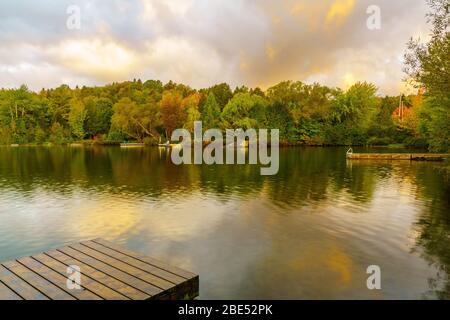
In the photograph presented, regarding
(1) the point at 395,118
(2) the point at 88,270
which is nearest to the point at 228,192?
(2) the point at 88,270

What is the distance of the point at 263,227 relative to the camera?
14203 millimetres

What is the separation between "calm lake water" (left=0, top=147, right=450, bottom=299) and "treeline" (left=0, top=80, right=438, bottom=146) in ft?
155

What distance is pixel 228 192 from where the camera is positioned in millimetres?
21906

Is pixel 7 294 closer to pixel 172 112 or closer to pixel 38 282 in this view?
pixel 38 282

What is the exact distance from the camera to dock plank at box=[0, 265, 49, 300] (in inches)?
291

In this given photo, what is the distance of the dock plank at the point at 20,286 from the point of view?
24.3ft

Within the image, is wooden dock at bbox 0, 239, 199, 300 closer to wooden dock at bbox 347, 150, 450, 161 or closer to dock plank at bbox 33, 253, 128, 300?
dock plank at bbox 33, 253, 128, 300

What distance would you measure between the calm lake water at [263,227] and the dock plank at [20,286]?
3.00 meters

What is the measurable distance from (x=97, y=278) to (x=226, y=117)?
71.1 metres

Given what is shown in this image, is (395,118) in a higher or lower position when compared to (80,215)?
higher

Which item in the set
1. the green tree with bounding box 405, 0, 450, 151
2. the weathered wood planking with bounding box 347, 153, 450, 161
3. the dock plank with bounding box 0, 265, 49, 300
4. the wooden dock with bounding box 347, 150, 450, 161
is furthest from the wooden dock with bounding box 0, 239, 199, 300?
the weathered wood planking with bounding box 347, 153, 450, 161

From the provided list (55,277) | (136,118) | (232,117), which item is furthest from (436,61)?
(136,118)
